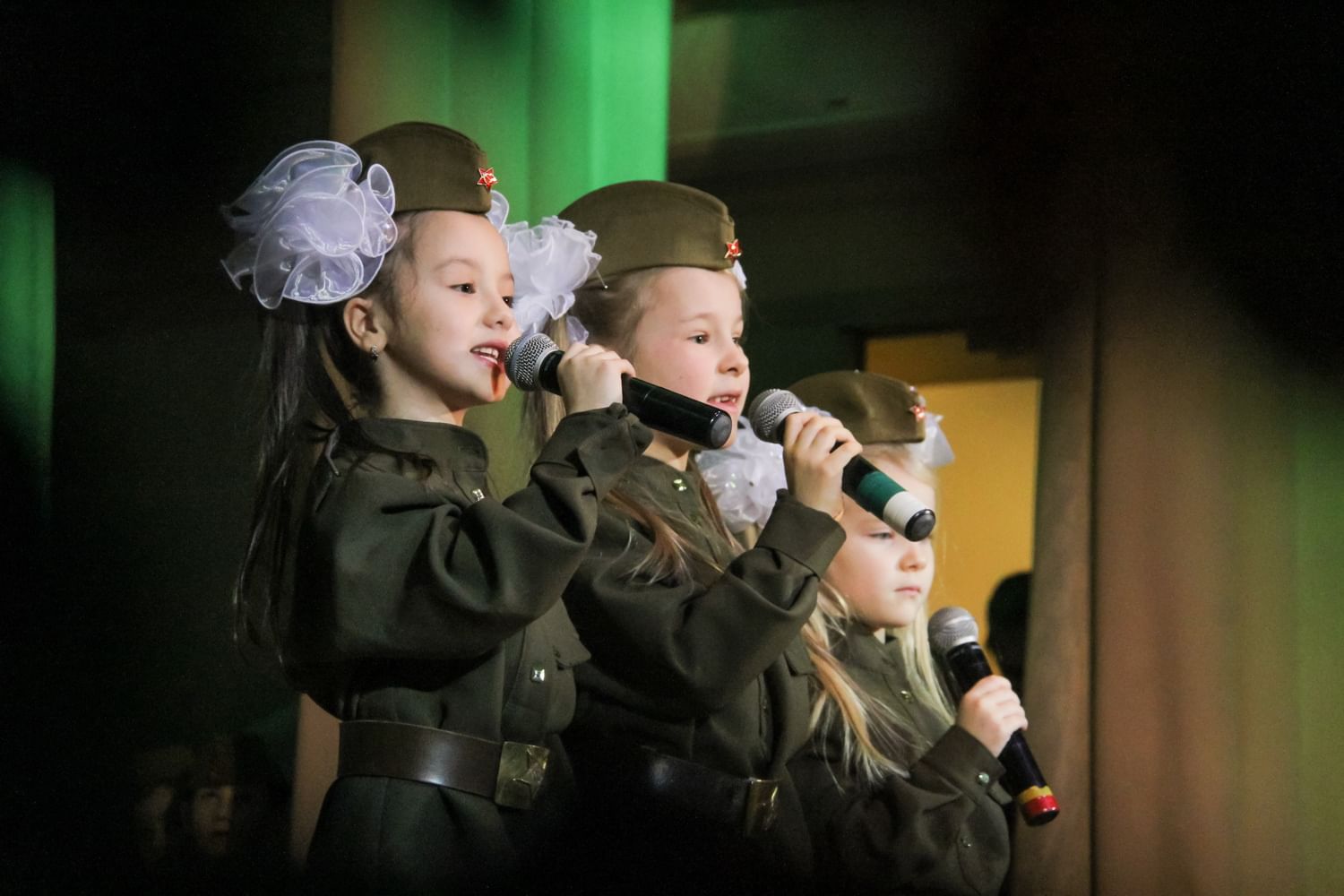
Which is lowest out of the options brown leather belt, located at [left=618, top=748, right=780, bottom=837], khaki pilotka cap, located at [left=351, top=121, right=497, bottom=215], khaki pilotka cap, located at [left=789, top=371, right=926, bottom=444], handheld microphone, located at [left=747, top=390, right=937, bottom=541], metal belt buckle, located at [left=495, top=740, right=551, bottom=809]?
brown leather belt, located at [left=618, top=748, right=780, bottom=837]

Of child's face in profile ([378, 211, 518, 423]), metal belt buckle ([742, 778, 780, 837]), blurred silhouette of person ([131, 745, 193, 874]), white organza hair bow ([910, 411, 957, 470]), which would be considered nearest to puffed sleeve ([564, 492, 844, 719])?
metal belt buckle ([742, 778, 780, 837])

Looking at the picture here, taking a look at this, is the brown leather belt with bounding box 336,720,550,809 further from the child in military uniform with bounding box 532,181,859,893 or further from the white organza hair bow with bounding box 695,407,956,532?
the white organza hair bow with bounding box 695,407,956,532

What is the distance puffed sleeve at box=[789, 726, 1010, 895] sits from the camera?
1642mm

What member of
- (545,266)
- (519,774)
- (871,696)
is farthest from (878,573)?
(519,774)

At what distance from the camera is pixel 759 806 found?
1524 mm

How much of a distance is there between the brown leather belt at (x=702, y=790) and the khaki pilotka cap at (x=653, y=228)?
0.55m

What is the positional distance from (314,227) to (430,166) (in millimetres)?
142

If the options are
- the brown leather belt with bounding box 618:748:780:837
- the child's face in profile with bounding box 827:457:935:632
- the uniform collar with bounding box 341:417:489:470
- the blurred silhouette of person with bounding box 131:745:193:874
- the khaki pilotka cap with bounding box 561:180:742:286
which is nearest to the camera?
the uniform collar with bounding box 341:417:489:470

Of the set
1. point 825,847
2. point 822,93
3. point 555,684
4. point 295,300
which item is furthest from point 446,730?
point 822,93

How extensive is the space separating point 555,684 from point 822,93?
4.39 feet

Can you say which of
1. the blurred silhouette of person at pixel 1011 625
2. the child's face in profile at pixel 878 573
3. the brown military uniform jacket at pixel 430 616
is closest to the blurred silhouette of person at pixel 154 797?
the brown military uniform jacket at pixel 430 616

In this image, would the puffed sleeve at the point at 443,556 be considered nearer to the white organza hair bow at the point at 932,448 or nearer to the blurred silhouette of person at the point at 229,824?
the blurred silhouette of person at the point at 229,824

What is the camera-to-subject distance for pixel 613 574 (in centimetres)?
147

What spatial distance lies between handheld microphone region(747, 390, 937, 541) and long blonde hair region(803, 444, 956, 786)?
0.27 m
